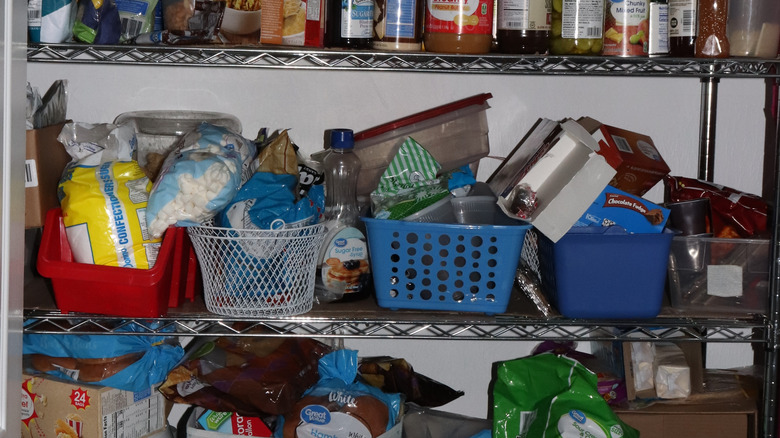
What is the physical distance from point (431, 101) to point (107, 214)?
2.40ft

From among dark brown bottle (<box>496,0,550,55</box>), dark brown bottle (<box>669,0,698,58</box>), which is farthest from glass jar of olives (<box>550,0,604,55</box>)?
dark brown bottle (<box>669,0,698,58</box>)

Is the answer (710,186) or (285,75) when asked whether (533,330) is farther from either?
(285,75)

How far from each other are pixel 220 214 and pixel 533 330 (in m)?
0.61

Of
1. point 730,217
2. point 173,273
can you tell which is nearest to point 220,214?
point 173,273

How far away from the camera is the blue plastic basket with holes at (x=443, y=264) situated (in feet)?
4.45

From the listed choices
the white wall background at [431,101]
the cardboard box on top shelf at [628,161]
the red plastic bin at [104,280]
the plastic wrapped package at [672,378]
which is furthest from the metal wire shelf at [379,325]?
the white wall background at [431,101]

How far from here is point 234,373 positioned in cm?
148

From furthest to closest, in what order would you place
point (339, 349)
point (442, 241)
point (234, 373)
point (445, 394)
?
point (445, 394) → point (339, 349) → point (234, 373) → point (442, 241)

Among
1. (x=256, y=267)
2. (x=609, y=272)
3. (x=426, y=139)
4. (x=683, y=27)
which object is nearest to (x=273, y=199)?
(x=256, y=267)

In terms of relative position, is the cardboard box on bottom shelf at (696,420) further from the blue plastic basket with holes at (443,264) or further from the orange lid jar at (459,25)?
the orange lid jar at (459,25)

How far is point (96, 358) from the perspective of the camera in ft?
4.73

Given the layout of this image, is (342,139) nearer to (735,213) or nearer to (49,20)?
(49,20)

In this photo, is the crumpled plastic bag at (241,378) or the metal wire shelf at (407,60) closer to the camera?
the metal wire shelf at (407,60)

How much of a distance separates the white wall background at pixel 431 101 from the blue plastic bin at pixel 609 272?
0.43m
